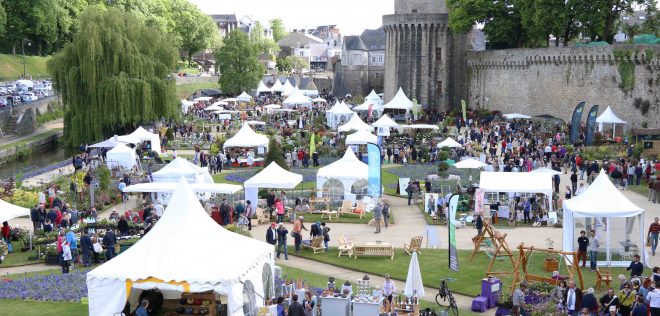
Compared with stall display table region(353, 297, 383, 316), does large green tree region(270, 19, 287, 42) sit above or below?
above

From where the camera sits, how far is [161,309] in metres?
16.8

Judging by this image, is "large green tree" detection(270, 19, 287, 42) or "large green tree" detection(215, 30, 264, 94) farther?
"large green tree" detection(270, 19, 287, 42)

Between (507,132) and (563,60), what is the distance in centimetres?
689

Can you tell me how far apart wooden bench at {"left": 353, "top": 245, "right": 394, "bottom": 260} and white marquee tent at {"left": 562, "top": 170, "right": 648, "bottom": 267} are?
13.7ft

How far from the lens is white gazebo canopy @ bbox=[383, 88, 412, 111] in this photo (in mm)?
57375

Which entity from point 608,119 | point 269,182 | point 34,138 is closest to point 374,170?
point 269,182

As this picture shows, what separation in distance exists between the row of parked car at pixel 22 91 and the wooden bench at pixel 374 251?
41418 millimetres

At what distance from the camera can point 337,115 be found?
175 ft

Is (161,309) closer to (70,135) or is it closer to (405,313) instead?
(405,313)

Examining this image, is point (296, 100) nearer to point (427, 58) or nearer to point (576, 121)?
point (427, 58)

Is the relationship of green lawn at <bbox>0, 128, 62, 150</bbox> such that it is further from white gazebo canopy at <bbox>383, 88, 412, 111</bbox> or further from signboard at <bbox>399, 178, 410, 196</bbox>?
signboard at <bbox>399, 178, 410, 196</bbox>

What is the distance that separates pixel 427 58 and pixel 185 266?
47701mm

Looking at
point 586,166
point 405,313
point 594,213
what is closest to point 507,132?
point 586,166

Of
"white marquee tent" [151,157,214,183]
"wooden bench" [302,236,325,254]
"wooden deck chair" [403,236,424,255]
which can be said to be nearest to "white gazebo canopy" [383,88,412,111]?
"white marquee tent" [151,157,214,183]
